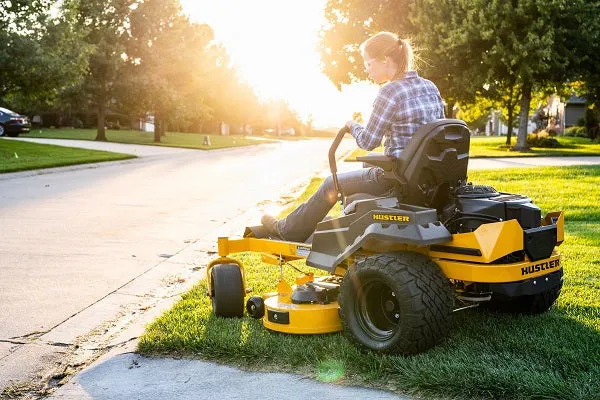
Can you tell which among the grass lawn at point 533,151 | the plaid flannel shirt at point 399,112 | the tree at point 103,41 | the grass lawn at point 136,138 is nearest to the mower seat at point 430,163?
the plaid flannel shirt at point 399,112

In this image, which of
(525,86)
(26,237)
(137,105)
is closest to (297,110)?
(137,105)

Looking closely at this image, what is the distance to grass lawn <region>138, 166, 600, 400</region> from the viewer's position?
12.4 feet

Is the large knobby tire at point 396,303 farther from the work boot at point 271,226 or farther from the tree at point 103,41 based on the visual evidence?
the tree at point 103,41

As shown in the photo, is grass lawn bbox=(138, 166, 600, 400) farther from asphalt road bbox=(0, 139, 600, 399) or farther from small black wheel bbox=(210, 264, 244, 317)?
asphalt road bbox=(0, 139, 600, 399)

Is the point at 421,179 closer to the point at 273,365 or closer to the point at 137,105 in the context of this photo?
the point at 273,365

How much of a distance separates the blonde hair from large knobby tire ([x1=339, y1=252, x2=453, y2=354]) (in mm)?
1326

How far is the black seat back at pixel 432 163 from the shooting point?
437 centimetres

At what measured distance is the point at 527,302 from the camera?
514 cm

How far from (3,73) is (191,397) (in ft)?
88.4

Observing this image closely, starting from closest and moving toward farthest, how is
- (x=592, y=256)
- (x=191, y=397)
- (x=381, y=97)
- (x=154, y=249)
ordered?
1. (x=191, y=397)
2. (x=381, y=97)
3. (x=592, y=256)
4. (x=154, y=249)

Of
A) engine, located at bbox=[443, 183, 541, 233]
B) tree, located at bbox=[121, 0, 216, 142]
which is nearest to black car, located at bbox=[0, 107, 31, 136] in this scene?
tree, located at bbox=[121, 0, 216, 142]

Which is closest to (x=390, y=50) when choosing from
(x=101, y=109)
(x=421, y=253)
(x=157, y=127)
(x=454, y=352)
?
(x=421, y=253)

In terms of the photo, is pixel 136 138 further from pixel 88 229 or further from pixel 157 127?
pixel 88 229

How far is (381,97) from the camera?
15.7ft
